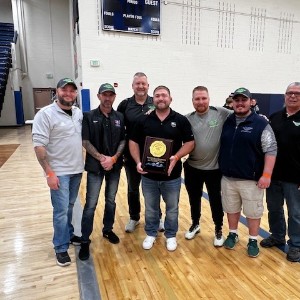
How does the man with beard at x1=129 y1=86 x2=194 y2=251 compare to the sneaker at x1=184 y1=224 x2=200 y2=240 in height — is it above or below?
above

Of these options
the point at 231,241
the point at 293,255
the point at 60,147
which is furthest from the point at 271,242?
the point at 60,147

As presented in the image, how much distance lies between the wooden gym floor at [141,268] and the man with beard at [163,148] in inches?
9.5

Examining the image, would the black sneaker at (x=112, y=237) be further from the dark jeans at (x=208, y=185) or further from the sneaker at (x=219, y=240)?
the sneaker at (x=219, y=240)

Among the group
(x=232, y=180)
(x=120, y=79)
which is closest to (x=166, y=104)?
(x=232, y=180)

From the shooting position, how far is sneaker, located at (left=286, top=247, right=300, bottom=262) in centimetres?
229

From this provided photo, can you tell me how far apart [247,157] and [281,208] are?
2.17 feet

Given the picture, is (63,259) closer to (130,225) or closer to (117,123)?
(130,225)

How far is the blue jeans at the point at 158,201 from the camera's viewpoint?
7.83 ft

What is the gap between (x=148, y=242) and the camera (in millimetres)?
2523

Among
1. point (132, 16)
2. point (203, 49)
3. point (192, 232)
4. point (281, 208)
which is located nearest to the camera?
point (281, 208)

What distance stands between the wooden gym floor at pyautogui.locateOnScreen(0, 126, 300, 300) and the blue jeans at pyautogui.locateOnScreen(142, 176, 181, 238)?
0.19m

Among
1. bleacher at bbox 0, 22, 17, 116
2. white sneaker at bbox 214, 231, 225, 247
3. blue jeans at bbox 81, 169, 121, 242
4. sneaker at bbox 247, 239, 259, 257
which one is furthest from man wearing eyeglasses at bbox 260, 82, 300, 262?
bleacher at bbox 0, 22, 17, 116

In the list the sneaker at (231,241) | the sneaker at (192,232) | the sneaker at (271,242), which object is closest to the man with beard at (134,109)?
the sneaker at (192,232)

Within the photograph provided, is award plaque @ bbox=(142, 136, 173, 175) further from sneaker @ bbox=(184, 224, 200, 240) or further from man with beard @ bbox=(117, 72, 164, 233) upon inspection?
sneaker @ bbox=(184, 224, 200, 240)
